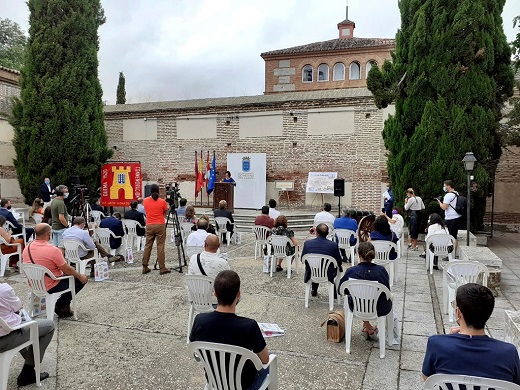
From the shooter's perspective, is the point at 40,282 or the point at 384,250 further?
the point at 384,250

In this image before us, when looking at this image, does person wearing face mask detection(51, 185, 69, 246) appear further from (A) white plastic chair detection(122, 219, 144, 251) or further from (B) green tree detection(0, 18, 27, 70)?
(B) green tree detection(0, 18, 27, 70)

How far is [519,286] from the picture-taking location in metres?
6.49

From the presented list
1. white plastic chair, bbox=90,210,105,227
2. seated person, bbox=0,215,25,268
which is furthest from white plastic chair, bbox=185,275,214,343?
white plastic chair, bbox=90,210,105,227

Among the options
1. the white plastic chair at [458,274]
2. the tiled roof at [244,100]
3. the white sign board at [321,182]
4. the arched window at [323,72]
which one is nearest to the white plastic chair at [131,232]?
the white plastic chair at [458,274]

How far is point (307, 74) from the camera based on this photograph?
28.9m

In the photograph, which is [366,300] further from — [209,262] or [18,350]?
[18,350]

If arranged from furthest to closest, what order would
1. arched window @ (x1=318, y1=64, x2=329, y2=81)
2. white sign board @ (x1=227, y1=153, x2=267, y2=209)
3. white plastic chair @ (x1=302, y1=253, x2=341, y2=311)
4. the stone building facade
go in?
arched window @ (x1=318, y1=64, x2=329, y2=81)
white sign board @ (x1=227, y1=153, x2=267, y2=209)
the stone building facade
white plastic chair @ (x1=302, y1=253, x2=341, y2=311)

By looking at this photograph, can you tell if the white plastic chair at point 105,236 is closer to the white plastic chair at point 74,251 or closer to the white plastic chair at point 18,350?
the white plastic chair at point 74,251

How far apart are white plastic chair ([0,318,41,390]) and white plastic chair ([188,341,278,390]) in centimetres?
168

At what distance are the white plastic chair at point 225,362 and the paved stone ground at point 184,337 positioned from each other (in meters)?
1.08

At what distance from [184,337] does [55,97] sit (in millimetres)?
14371

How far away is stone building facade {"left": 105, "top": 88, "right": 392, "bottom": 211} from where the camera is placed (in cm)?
1552

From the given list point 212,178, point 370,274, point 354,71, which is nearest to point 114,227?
point 370,274

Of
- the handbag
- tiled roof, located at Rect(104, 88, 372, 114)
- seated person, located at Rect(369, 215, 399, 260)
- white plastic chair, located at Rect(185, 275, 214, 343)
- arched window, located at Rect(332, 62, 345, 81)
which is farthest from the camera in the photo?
arched window, located at Rect(332, 62, 345, 81)
